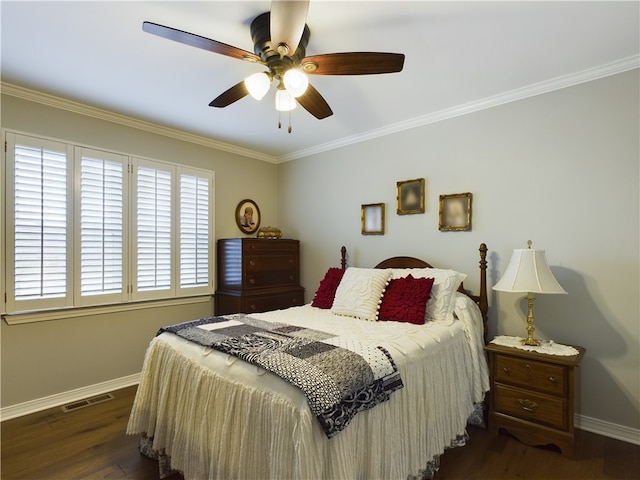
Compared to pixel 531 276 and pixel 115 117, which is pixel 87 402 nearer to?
pixel 115 117

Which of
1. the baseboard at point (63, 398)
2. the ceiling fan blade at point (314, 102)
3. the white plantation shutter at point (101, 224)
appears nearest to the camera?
the ceiling fan blade at point (314, 102)

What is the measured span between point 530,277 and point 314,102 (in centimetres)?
182

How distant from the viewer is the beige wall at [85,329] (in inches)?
108

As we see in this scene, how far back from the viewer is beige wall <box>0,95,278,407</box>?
8.98 feet

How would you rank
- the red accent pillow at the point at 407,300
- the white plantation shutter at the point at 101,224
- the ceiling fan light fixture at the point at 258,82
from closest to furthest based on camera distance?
the ceiling fan light fixture at the point at 258,82, the red accent pillow at the point at 407,300, the white plantation shutter at the point at 101,224

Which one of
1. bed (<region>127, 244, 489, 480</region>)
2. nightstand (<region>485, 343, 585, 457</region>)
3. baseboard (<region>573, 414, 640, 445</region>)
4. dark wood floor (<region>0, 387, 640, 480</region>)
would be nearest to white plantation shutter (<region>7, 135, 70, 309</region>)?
dark wood floor (<region>0, 387, 640, 480</region>)

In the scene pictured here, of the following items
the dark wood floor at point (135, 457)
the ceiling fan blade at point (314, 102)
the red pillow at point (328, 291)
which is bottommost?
the dark wood floor at point (135, 457)

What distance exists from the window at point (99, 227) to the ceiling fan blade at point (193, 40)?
184cm

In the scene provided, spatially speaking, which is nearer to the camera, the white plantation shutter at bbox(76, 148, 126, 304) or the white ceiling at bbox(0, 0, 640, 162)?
the white ceiling at bbox(0, 0, 640, 162)

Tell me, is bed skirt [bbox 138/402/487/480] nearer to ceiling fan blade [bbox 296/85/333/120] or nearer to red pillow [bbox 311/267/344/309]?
red pillow [bbox 311/267/344/309]

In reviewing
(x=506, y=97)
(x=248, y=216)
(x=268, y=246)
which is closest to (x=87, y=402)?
(x=268, y=246)

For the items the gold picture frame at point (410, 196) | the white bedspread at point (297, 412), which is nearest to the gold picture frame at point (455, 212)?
the gold picture frame at point (410, 196)

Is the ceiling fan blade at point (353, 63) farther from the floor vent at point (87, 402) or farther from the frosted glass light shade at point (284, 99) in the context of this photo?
the floor vent at point (87, 402)

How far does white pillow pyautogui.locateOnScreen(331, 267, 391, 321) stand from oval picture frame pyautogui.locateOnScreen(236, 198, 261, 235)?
5.76 ft
